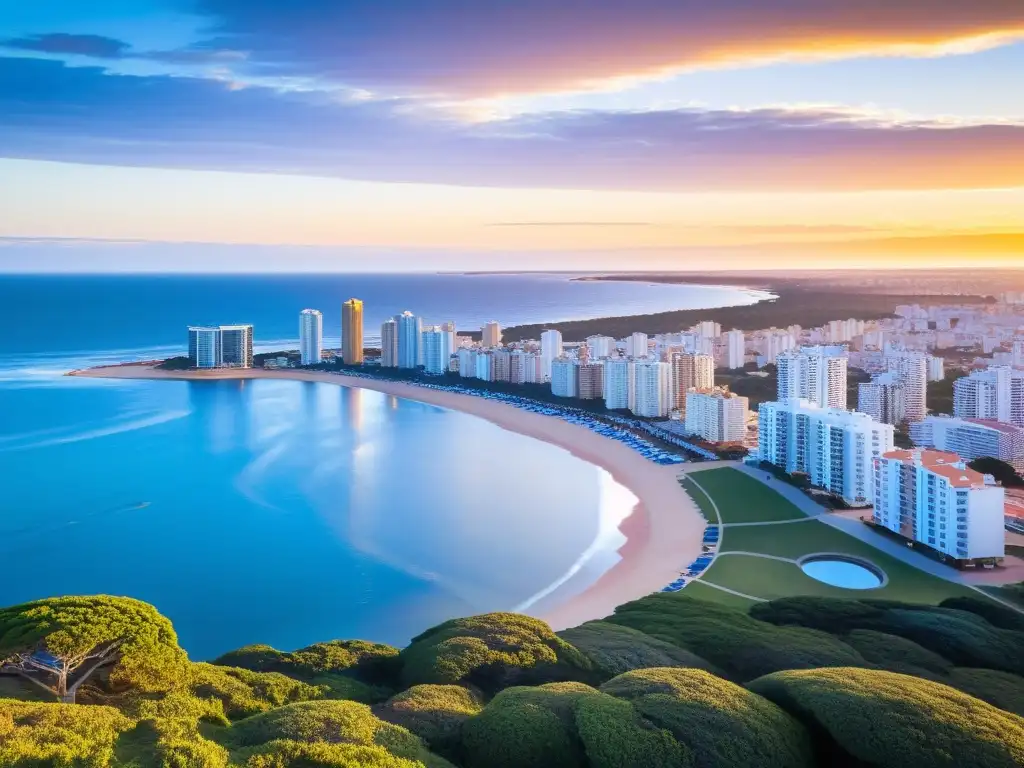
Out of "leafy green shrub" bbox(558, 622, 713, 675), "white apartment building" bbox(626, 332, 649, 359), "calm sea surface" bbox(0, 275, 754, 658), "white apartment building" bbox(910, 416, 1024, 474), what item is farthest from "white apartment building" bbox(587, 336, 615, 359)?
"leafy green shrub" bbox(558, 622, 713, 675)

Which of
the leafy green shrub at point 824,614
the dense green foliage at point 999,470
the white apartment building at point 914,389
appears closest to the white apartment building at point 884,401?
the white apartment building at point 914,389

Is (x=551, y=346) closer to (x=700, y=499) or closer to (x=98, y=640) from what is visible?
(x=700, y=499)

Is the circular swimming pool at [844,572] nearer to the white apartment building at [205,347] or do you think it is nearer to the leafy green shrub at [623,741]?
the leafy green shrub at [623,741]

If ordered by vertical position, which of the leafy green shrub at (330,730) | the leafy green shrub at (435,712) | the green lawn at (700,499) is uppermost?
the leafy green shrub at (330,730)

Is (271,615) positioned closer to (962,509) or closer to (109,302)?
(962,509)

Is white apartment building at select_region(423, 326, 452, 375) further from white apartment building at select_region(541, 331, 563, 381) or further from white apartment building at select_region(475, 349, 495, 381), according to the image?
white apartment building at select_region(541, 331, 563, 381)

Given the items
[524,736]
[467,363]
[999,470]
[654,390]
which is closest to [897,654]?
[524,736]

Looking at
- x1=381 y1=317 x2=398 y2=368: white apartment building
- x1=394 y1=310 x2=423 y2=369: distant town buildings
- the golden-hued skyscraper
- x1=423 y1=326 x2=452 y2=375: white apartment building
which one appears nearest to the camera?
x1=423 y1=326 x2=452 y2=375: white apartment building
